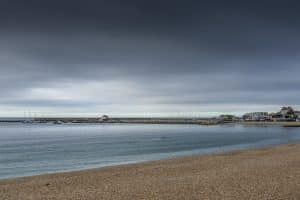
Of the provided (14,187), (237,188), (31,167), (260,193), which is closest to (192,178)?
(237,188)

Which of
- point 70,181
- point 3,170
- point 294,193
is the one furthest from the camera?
point 3,170

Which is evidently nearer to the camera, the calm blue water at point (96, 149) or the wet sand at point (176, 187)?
the wet sand at point (176, 187)

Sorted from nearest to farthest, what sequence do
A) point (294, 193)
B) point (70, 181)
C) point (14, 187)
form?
point (294, 193)
point (14, 187)
point (70, 181)

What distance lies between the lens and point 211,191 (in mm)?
16156

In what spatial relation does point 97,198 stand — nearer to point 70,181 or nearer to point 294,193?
point 70,181

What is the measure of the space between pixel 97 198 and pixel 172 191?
3124 millimetres

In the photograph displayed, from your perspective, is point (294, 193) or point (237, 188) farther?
point (237, 188)

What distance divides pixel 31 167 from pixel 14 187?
1379 centimetres

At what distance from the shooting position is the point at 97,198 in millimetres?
15391

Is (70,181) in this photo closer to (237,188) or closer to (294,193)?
(237,188)

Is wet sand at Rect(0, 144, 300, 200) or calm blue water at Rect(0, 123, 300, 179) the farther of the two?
calm blue water at Rect(0, 123, 300, 179)

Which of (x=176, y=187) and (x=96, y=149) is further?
(x=96, y=149)

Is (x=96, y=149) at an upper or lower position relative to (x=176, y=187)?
lower


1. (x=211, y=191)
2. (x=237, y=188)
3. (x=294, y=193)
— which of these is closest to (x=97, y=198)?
(x=211, y=191)
